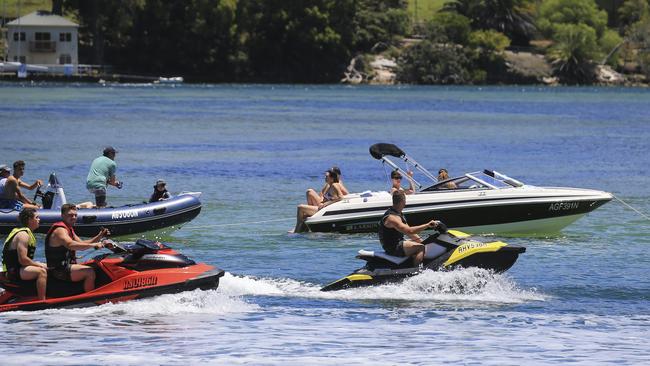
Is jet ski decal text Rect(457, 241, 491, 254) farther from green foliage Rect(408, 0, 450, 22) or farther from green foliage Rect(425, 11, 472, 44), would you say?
green foliage Rect(408, 0, 450, 22)

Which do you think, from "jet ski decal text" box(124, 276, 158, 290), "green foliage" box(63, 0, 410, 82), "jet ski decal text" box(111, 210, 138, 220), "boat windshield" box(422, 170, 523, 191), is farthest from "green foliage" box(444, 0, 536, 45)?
"jet ski decal text" box(124, 276, 158, 290)

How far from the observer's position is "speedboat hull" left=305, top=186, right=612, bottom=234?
2439cm

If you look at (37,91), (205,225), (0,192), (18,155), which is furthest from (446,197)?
(37,91)

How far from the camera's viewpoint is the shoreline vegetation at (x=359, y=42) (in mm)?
133625

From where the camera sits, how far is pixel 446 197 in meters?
24.5

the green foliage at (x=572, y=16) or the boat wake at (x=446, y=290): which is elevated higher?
the green foliage at (x=572, y=16)

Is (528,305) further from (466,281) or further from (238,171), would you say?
(238,171)

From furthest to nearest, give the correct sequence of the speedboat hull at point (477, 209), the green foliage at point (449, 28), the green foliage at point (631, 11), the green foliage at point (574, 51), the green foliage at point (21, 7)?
the green foliage at point (631, 11), the green foliage at point (21, 7), the green foliage at point (574, 51), the green foliage at point (449, 28), the speedboat hull at point (477, 209)

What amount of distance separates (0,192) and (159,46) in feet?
368

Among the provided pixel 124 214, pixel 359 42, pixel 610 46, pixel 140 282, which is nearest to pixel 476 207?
pixel 124 214

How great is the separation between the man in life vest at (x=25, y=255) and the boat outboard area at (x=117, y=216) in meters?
6.82

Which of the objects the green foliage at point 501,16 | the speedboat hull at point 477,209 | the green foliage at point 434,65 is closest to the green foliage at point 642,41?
the green foliage at point 501,16

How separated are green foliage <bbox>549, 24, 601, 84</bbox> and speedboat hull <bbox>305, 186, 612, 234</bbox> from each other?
117159 mm

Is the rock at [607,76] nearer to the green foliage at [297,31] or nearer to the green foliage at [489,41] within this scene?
the green foliage at [489,41]
